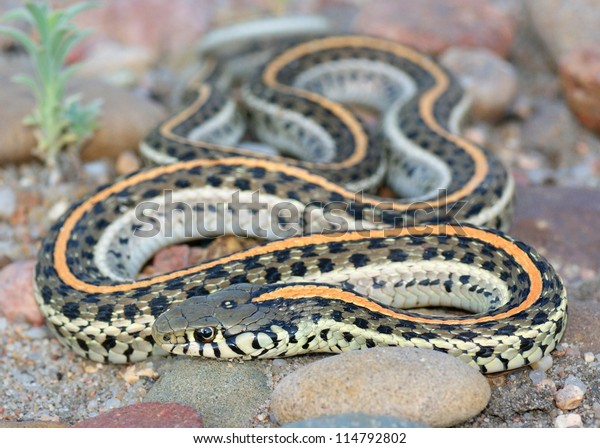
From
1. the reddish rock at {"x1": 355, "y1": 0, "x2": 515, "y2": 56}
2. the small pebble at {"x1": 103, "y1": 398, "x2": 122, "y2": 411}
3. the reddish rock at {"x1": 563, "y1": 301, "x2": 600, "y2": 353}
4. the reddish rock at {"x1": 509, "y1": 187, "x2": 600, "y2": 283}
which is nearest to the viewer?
the small pebble at {"x1": 103, "y1": 398, "x2": 122, "y2": 411}

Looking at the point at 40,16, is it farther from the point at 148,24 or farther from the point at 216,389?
the point at 216,389

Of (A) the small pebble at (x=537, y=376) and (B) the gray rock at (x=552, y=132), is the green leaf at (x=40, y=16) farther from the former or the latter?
(B) the gray rock at (x=552, y=132)

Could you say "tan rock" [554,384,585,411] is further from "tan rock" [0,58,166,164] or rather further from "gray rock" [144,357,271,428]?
"tan rock" [0,58,166,164]

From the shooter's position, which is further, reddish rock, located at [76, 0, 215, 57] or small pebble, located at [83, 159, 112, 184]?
reddish rock, located at [76, 0, 215, 57]

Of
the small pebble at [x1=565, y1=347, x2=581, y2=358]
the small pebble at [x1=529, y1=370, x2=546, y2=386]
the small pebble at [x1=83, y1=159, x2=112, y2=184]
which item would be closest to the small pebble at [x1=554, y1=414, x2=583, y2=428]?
the small pebble at [x1=529, y1=370, x2=546, y2=386]

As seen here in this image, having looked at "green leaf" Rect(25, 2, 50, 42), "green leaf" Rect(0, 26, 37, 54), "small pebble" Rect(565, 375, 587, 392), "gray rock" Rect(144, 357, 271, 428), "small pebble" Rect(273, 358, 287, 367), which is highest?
"green leaf" Rect(25, 2, 50, 42)

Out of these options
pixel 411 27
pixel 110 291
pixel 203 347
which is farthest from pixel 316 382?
pixel 411 27

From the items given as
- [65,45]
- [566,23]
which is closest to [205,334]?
[65,45]

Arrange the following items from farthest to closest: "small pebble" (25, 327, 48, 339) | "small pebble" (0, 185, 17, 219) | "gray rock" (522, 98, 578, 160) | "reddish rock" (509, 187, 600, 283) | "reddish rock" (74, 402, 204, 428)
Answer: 1. "gray rock" (522, 98, 578, 160)
2. "small pebble" (0, 185, 17, 219)
3. "reddish rock" (509, 187, 600, 283)
4. "small pebble" (25, 327, 48, 339)
5. "reddish rock" (74, 402, 204, 428)
